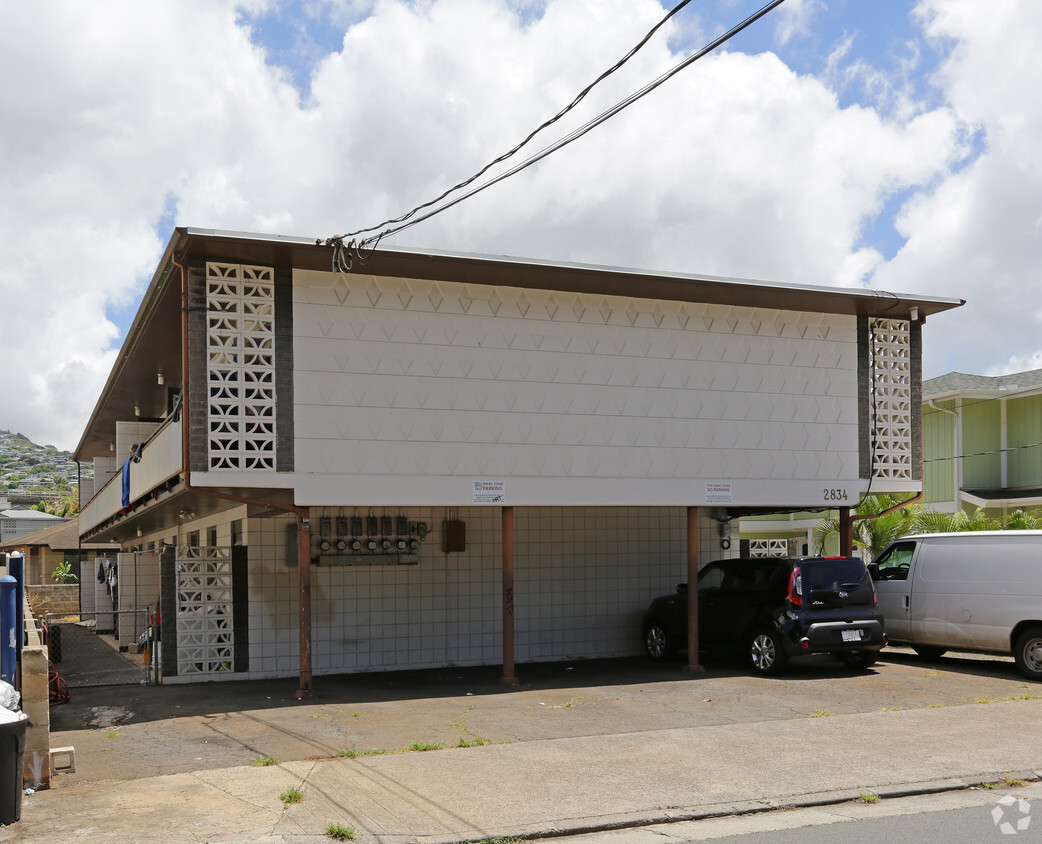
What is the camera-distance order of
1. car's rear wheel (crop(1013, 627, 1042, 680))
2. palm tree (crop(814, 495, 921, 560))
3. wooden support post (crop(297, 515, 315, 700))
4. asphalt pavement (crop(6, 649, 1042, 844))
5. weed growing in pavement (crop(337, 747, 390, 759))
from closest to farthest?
asphalt pavement (crop(6, 649, 1042, 844)) < weed growing in pavement (crop(337, 747, 390, 759)) < wooden support post (crop(297, 515, 315, 700)) < car's rear wheel (crop(1013, 627, 1042, 680)) < palm tree (crop(814, 495, 921, 560))

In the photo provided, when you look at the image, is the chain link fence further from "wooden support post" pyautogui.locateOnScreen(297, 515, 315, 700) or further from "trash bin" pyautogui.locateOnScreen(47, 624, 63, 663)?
"wooden support post" pyautogui.locateOnScreen(297, 515, 315, 700)

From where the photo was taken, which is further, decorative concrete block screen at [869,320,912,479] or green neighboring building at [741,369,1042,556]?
green neighboring building at [741,369,1042,556]

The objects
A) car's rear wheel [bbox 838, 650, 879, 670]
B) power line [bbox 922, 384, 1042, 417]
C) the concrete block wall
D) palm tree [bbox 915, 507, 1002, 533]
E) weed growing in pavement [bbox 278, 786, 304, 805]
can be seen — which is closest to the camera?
weed growing in pavement [bbox 278, 786, 304, 805]

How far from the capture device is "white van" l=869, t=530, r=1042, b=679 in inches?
574

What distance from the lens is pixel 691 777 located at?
9.04m

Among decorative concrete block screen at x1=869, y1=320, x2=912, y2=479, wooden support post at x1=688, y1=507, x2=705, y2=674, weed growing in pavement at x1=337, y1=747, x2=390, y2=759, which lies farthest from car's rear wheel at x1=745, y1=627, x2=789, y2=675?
weed growing in pavement at x1=337, y1=747, x2=390, y2=759

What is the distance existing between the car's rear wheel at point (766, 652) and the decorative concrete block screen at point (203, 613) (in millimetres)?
7714

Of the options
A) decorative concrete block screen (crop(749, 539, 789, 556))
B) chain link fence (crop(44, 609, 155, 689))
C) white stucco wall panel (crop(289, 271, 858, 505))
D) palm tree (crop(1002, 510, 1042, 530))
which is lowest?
chain link fence (crop(44, 609, 155, 689))

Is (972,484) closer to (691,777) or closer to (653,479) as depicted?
(653,479)

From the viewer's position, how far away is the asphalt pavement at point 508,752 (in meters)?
7.91

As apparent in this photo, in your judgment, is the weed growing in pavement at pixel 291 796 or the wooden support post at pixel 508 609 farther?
the wooden support post at pixel 508 609

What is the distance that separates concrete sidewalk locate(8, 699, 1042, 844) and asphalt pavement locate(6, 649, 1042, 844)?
3 cm

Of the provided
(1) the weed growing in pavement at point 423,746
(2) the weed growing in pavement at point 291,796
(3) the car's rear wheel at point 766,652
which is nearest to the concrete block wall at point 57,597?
(3) the car's rear wheel at point 766,652

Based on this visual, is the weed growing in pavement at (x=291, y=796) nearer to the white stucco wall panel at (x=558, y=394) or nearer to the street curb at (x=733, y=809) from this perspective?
the street curb at (x=733, y=809)
